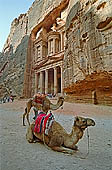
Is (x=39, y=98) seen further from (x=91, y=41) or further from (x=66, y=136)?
(x=91, y=41)

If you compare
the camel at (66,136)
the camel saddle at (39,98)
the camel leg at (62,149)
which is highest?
the camel saddle at (39,98)

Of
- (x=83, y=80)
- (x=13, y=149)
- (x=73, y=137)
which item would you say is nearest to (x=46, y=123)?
(x=73, y=137)

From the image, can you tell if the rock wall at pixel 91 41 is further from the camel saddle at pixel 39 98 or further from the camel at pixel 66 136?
the camel at pixel 66 136

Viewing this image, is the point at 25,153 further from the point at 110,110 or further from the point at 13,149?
the point at 110,110

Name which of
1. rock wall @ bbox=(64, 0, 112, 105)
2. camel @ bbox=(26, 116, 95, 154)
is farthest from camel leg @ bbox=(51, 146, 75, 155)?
rock wall @ bbox=(64, 0, 112, 105)

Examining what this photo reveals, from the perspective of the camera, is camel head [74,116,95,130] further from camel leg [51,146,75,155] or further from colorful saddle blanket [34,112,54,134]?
colorful saddle blanket [34,112,54,134]

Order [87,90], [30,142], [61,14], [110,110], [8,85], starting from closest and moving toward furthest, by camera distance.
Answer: [30,142], [110,110], [87,90], [61,14], [8,85]

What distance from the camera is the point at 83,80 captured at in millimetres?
10000

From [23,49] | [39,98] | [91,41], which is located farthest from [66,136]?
[23,49]

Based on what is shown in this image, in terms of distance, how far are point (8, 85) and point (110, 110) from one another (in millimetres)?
19913

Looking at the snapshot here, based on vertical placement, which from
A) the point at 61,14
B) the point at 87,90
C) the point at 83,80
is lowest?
the point at 87,90

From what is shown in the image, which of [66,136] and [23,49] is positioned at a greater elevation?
[23,49]

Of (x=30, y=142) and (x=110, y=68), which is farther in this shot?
(x=110, y=68)

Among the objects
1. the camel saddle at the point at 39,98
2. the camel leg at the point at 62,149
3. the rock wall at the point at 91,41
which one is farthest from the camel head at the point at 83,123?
the rock wall at the point at 91,41
